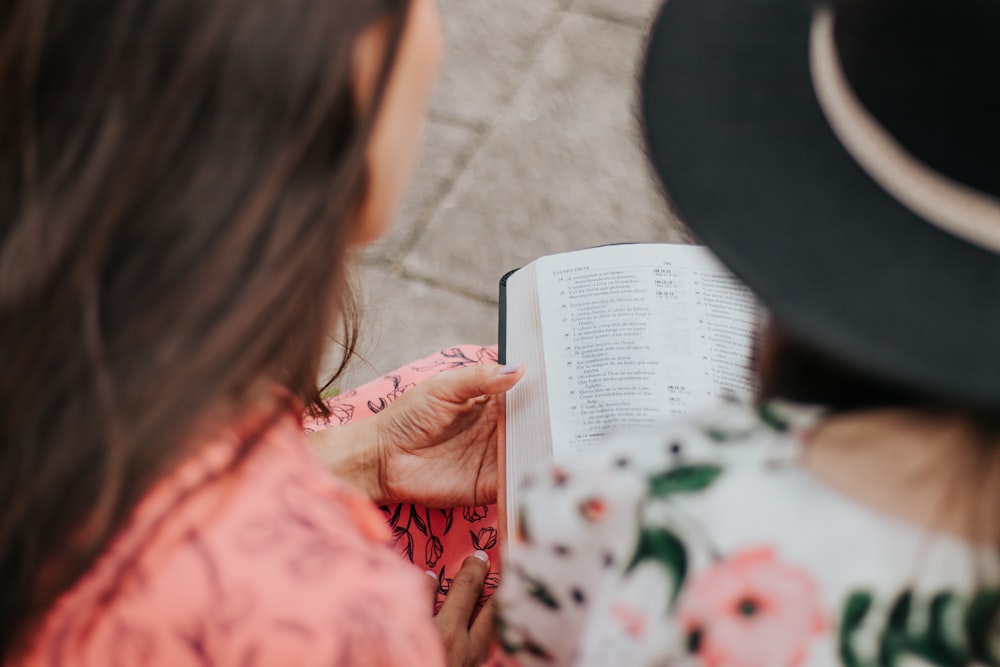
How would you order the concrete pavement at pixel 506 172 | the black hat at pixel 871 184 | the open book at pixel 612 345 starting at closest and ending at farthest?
the black hat at pixel 871 184
the open book at pixel 612 345
the concrete pavement at pixel 506 172

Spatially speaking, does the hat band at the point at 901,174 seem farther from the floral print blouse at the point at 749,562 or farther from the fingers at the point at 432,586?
the fingers at the point at 432,586

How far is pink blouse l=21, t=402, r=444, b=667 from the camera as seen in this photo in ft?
2.00

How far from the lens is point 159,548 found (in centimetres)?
61

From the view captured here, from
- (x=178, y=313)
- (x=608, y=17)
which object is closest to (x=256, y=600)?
(x=178, y=313)

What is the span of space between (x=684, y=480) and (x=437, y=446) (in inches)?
30.8

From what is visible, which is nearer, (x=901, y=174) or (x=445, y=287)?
(x=901, y=174)

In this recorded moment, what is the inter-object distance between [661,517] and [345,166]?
0.35m

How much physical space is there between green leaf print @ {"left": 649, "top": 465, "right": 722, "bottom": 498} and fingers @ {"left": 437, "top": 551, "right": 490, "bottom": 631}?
0.63m

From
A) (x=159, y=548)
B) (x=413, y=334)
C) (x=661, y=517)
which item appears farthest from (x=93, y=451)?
(x=413, y=334)

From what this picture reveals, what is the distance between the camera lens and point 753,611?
23.4 inches

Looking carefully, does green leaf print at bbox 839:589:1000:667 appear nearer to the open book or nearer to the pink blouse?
the pink blouse

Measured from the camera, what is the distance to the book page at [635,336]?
113cm

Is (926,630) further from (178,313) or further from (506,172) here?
(506,172)

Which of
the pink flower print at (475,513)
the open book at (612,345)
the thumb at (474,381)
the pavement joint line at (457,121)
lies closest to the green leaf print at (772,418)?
the open book at (612,345)
